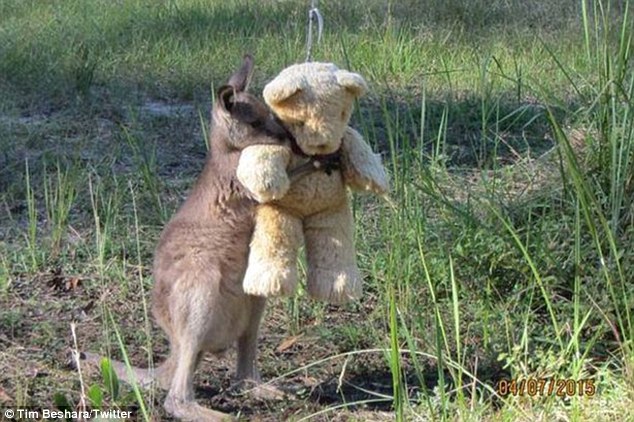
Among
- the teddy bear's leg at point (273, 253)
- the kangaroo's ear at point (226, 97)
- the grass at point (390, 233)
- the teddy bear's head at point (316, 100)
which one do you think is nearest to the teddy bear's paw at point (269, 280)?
the teddy bear's leg at point (273, 253)

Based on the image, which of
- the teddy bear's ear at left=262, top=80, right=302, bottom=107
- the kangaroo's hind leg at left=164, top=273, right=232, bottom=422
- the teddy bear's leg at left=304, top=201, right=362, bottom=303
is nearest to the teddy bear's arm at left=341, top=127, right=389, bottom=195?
the teddy bear's leg at left=304, top=201, right=362, bottom=303

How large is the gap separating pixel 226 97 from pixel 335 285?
0.65 m

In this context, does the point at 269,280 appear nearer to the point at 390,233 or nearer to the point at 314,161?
the point at 314,161

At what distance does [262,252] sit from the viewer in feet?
12.3

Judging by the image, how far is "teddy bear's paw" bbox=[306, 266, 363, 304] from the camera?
149 inches

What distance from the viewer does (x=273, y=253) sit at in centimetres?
373

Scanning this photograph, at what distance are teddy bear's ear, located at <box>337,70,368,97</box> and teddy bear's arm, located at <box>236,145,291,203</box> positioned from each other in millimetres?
261

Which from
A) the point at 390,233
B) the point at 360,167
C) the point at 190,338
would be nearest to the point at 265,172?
the point at 360,167

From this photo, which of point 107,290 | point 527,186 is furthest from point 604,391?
point 107,290

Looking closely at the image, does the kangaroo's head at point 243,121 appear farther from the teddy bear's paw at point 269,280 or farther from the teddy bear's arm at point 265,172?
the teddy bear's paw at point 269,280

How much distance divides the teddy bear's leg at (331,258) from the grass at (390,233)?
0.45 feet

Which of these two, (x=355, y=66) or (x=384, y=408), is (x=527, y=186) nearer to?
(x=384, y=408)

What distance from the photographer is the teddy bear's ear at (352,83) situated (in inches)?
142

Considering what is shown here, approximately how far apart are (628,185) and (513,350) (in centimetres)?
102
